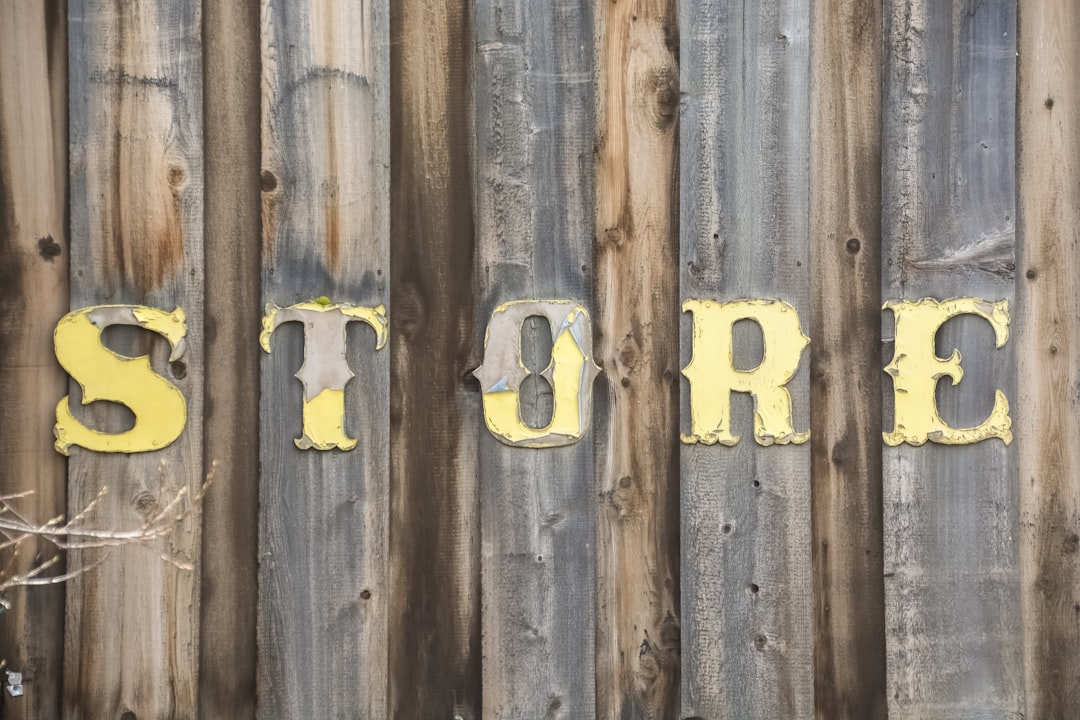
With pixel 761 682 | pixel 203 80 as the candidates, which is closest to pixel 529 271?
pixel 203 80


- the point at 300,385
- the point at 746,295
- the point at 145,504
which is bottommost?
the point at 145,504

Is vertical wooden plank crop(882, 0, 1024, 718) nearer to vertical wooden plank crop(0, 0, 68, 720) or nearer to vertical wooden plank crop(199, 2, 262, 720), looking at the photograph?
vertical wooden plank crop(199, 2, 262, 720)

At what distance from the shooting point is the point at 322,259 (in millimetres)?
2176

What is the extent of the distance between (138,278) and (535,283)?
0.91 m

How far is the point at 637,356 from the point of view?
2.21 m

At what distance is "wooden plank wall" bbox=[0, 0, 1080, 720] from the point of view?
7.10 feet

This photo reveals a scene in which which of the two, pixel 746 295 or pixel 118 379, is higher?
pixel 746 295

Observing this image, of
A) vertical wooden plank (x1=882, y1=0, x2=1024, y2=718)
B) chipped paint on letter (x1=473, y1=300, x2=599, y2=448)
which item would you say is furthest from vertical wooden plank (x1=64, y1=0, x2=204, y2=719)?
vertical wooden plank (x1=882, y1=0, x2=1024, y2=718)

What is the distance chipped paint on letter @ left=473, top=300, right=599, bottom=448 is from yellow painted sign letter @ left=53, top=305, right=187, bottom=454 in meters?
0.70

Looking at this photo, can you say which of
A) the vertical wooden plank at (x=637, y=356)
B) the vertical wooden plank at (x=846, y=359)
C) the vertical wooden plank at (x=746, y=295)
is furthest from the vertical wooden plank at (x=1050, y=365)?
the vertical wooden plank at (x=637, y=356)

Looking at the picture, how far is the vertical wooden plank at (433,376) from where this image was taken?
221 cm

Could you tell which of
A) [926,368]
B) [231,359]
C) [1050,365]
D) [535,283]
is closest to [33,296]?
[231,359]

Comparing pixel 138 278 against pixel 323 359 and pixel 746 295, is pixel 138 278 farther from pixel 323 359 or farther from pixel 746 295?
pixel 746 295

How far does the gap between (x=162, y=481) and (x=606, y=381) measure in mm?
1045
